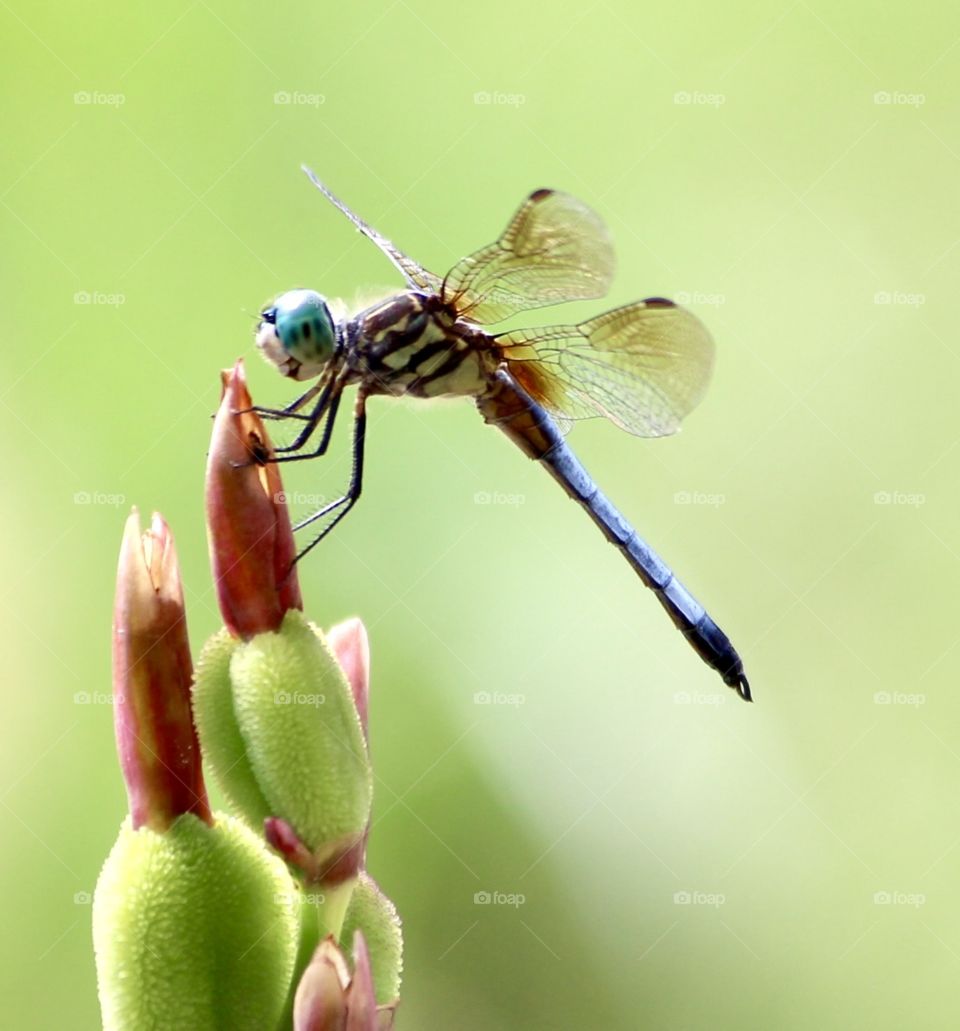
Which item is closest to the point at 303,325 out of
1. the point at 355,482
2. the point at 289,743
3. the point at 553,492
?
the point at 355,482

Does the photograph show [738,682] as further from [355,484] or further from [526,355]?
[355,484]

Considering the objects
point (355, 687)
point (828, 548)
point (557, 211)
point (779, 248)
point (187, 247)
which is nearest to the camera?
point (355, 687)

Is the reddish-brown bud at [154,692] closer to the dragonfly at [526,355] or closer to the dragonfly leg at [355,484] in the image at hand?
the dragonfly at [526,355]

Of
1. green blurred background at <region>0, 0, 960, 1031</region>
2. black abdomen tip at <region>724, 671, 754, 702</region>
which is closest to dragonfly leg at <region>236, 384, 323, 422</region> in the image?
green blurred background at <region>0, 0, 960, 1031</region>

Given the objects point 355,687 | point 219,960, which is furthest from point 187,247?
point 219,960

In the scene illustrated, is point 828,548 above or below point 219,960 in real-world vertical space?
below

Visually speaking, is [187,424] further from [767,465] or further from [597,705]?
[767,465]
